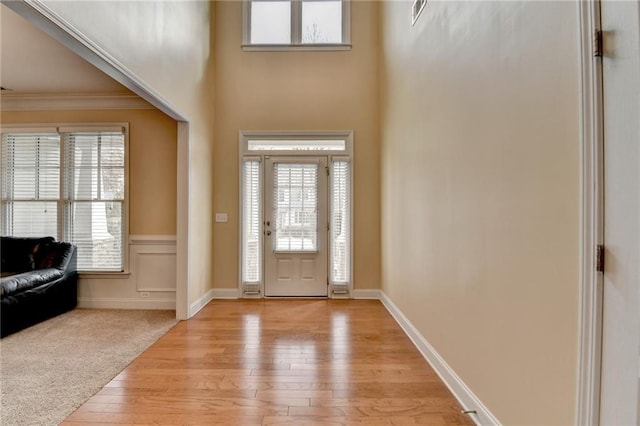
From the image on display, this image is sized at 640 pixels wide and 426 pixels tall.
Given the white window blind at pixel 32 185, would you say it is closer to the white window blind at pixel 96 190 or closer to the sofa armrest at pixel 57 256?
the white window blind at pixel 96 190

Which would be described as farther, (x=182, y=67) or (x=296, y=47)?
(x=296, y=47)

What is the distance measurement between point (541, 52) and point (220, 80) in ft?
14.1

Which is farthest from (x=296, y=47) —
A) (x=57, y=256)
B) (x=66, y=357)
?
(x=66, y=357)

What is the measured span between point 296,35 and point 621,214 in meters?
4.77

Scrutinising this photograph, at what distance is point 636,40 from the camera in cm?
98

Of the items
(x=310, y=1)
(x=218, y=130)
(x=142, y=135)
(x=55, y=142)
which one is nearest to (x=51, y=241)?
(x=55, y=142)

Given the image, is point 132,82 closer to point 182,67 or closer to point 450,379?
point 182,67

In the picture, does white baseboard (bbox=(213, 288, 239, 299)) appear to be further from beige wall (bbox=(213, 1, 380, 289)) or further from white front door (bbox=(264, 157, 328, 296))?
white front door (bbox=(264, 157, 328, 296))

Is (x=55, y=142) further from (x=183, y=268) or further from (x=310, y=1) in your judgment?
(x=310, y=1)

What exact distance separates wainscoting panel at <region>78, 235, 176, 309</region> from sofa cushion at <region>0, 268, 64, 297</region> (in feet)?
1.48

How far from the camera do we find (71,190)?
164 inches

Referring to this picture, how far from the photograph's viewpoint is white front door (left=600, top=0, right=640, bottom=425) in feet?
3.17

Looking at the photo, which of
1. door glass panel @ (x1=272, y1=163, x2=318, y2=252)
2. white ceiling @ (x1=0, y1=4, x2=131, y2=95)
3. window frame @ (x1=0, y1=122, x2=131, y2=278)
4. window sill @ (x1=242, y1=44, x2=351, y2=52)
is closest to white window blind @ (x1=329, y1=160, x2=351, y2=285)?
door glass panel @ (x1=272, y1=163, x2=318, y2=252)

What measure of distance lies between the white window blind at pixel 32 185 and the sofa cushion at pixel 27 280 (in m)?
0.80
